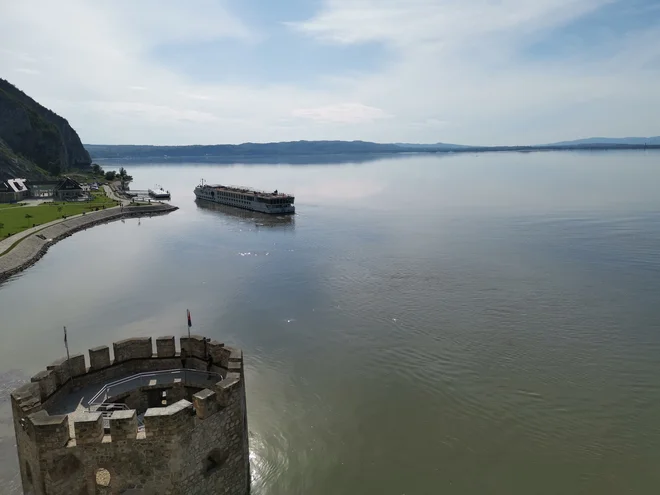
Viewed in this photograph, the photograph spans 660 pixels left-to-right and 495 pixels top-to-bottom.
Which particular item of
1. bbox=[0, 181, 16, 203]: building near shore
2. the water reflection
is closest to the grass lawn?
bbox=[0, 181, 16, 203]: building near shore

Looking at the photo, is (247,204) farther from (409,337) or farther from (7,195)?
(409,337)

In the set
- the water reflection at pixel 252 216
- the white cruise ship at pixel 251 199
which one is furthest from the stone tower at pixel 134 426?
the white cruise ship at pixel 251 199

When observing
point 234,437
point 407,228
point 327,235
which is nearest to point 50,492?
point 234,437

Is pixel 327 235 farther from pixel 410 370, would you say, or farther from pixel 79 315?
pixel 410 370

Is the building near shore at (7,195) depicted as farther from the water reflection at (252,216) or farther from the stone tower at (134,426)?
the stone tower at (134,426)

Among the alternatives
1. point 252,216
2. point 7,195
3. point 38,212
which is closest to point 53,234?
point 38,212

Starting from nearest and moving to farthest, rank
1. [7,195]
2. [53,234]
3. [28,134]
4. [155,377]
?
[155,377] < [53,234] < [7,195] < [28,134]
